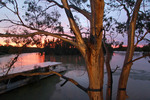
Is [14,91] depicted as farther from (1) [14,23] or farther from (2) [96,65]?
(2) [96,65]

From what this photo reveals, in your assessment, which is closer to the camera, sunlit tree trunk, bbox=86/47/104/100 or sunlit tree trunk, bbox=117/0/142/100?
sunlit tree trunk, bbox=86/47/104/100

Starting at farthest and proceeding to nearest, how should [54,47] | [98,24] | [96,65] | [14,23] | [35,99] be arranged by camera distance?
[54,47]
[35,99]
[14,23]
[96,65]
[98,24]

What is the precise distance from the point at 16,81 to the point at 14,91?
74 cm

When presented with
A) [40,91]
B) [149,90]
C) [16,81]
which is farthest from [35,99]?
[149,90]

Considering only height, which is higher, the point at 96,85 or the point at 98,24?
the point at 98,24

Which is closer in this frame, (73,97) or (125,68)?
(125,68)

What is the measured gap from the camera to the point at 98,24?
4.23ft

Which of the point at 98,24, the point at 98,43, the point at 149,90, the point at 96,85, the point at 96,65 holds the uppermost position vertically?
the point at 98,24

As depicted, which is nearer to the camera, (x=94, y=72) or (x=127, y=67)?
(x=94, y=72)

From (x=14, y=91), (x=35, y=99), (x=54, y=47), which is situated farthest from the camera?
(x=54, y=47)

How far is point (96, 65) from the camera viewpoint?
1.48 meters

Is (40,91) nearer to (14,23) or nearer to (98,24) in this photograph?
(14,23)

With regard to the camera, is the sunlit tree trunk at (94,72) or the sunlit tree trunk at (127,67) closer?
the sunlit tree trunk at (94,72)

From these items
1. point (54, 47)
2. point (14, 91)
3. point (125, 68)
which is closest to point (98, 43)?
point (125, 68)
